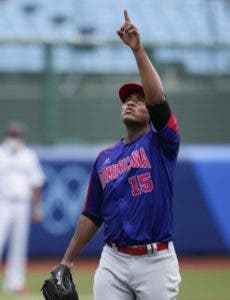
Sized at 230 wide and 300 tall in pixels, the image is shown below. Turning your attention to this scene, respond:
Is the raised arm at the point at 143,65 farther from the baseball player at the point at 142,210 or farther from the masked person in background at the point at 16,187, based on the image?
the masked person in background at the point at 16,187

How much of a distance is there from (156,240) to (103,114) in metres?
10.2

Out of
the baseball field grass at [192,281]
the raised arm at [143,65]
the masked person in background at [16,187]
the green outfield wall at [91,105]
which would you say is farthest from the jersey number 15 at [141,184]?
the green outfield wall at [91,105]

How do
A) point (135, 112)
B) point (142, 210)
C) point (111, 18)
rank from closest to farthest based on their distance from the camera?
point (142, 210), point (135, 112), point (111, 18)

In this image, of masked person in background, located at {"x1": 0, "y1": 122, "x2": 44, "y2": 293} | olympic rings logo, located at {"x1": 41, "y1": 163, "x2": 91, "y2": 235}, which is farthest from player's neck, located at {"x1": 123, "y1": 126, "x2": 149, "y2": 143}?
olympic rings logo, located at {"x1": 41, "y1": 163, "x2": 91, "y2": 235}

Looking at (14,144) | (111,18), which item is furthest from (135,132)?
(111,18)

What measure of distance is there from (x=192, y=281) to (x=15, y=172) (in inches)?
108

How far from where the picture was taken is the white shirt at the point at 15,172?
1233 centimetres

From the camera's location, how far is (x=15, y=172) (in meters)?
12.4

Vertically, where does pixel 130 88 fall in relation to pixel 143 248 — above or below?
above

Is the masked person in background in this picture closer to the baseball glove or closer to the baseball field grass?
the baseball field grass

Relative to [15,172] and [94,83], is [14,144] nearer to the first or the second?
[15,172]

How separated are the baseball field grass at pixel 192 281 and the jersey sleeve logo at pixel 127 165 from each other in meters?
5.17

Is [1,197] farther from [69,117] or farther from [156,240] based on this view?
[156,240]

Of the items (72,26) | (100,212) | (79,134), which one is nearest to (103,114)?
(79,134)
